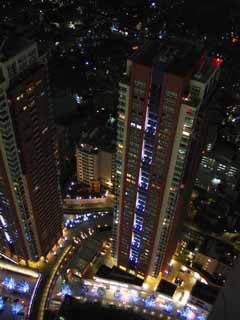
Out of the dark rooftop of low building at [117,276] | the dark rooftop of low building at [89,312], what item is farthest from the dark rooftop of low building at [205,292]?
the dark rooftop of low building at [89,312]

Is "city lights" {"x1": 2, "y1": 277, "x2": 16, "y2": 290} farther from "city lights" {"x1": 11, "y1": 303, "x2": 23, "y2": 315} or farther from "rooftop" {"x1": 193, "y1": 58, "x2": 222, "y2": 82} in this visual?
"rooftop" {"x1": 193, "y1": 58, "x2": 222, "y2": 82}

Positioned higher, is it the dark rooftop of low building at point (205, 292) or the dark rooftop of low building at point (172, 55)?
the dark rooftop of low building at point (172, 55)

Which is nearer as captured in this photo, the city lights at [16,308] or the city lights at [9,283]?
the city lights at [16,308]

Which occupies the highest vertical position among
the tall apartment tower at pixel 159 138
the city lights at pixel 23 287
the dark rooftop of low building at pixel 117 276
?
the tall apartment tower at pixel 159 138

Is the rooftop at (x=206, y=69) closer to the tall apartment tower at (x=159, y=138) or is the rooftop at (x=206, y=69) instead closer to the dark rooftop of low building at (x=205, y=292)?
the tall apartment tower at (x=159, y=138)

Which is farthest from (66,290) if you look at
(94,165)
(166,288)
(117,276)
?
(94,165)

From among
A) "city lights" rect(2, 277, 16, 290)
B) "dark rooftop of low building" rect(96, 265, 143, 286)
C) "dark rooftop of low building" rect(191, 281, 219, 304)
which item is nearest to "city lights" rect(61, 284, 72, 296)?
"dark rooftop of low building" rect(96, 265, 143, 286)
